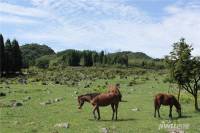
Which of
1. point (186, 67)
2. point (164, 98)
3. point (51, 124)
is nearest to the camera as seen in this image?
point (51, 124)

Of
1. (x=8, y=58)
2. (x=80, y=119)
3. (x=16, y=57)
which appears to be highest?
(x=16, y=57)

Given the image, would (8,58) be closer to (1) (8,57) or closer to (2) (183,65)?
(1) (8,57)

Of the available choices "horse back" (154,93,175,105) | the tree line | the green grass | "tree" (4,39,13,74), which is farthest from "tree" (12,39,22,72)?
"horse back" (154,93,175,105)

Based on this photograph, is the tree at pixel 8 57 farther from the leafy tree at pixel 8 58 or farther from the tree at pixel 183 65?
the tree at pixel 183 65

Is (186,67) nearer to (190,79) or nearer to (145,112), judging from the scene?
(190,79)

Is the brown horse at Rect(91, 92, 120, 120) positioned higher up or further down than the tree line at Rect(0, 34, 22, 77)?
further down

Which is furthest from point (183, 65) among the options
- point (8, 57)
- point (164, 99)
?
point (8, 57)

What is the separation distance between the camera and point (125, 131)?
24.0 meters

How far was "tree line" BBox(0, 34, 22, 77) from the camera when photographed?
111 meters

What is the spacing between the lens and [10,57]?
115188 millimetres

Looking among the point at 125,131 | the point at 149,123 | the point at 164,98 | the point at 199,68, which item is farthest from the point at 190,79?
the point at 125,131

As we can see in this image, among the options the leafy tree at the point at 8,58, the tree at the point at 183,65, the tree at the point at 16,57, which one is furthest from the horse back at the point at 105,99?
the tree at the point at 16,57

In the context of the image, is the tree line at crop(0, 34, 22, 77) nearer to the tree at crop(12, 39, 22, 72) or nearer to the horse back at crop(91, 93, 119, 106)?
the tree at crop(12, 39, 22, 72)

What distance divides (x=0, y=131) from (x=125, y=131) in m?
8.11
